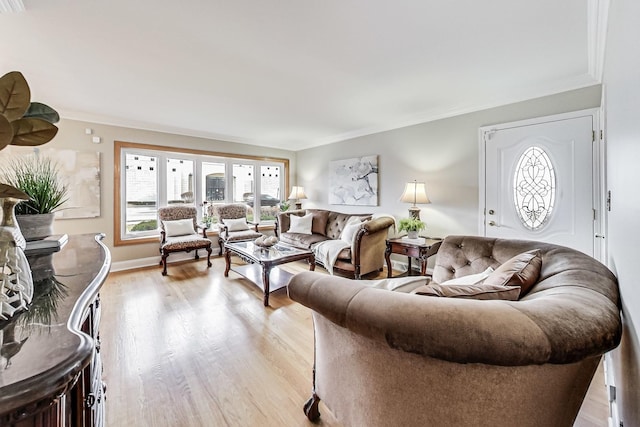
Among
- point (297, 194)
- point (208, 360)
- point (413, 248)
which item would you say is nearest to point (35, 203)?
point (208, 360)

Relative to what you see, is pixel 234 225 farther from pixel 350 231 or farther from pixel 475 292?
pixel 475 292

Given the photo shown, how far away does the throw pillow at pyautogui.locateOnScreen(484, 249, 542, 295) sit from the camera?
3.80ft

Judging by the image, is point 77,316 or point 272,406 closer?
point 77,316

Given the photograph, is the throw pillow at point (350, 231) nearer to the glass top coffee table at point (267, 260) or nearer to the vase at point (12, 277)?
the glass top coffee table at point (267, 260)

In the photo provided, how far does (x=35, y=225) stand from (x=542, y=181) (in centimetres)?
418

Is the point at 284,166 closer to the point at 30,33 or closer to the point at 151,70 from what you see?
the point at 151,70

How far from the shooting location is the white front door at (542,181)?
266 cm

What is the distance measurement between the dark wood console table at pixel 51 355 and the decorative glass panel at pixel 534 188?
374 cm

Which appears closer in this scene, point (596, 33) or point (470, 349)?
point (470, 349)

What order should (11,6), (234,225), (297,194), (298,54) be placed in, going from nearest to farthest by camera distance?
(11,6) < (298,54) < (234,225) < (297,194)

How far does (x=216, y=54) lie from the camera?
227cm

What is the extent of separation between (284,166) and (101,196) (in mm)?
3450

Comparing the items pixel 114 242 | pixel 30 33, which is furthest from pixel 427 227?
pixel 114 242

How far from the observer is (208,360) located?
196cm
